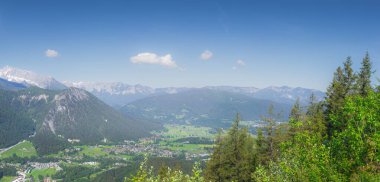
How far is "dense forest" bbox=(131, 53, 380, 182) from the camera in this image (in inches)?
930

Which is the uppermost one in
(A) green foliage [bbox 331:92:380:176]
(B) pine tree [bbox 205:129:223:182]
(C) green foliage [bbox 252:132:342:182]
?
(A) green foliage [bbox 331:92:380:176]

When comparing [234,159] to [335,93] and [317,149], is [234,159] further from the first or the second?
[317,149]

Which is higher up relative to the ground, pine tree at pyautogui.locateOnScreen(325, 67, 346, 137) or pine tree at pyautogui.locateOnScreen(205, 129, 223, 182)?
pine tree at pyautogui.locateOnScreen(325, 67, 346, 137)

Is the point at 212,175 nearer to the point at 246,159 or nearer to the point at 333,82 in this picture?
the point at 246,159

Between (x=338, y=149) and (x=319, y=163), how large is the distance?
3556mm

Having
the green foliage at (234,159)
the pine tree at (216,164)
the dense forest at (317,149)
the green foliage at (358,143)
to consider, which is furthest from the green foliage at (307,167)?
the pine tree at (216,164)

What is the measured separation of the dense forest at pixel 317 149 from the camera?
23625mm

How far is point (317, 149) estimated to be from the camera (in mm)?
27406

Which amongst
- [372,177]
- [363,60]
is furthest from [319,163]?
[363,60]

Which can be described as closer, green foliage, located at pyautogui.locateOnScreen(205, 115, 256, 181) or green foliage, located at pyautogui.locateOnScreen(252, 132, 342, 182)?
green foliage, located at pyautogui.locateOnScreen(252, 132, 342, 182)

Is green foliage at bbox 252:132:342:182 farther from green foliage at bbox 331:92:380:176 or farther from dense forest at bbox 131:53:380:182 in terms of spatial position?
green foliage at bbox 331:92:380:176

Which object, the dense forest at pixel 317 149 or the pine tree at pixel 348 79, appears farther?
the pine tree at pixel 348 79

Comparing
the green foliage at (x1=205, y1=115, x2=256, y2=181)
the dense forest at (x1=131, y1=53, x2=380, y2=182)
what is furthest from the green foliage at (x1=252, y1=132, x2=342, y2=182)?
the green foliage at (x1=205, y1=115, x2=256, y2=181)

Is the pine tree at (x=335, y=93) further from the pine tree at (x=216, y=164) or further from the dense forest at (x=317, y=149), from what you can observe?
the pine tree at (x=216, y=164)
